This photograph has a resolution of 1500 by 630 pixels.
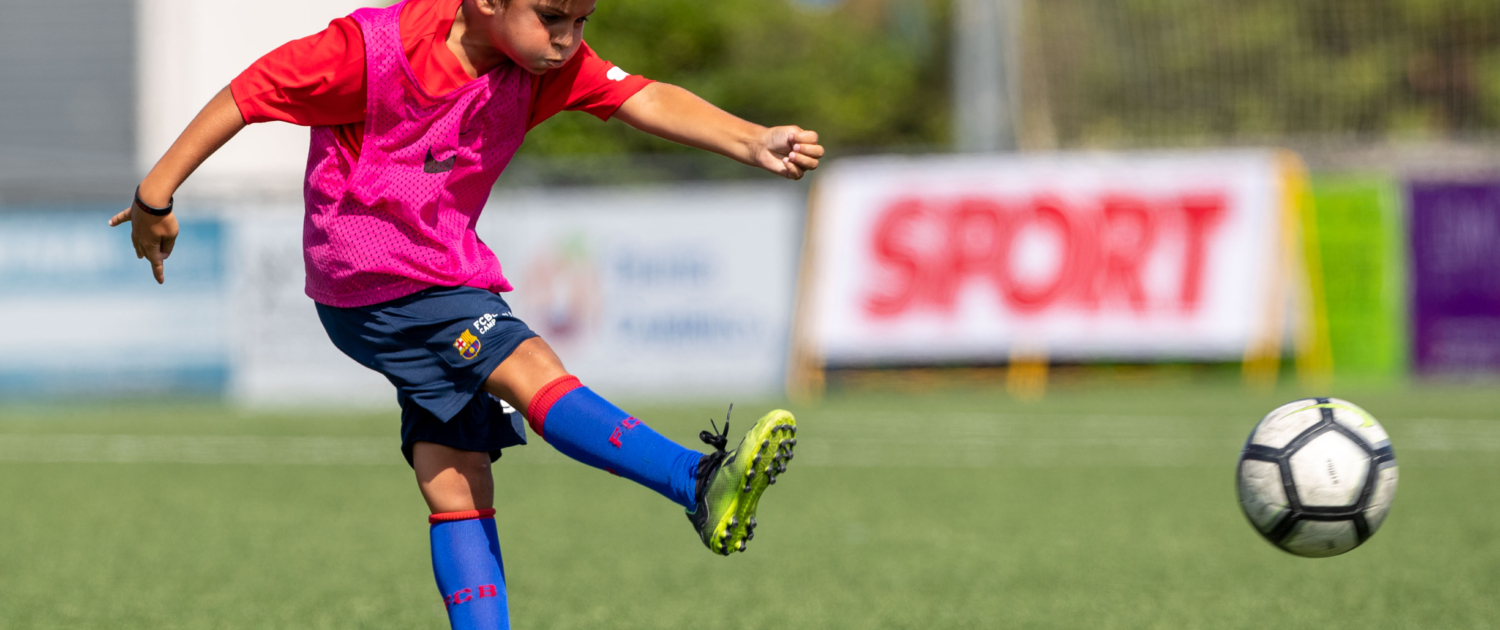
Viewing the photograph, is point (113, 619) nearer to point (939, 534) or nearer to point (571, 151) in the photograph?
point (939, 534)

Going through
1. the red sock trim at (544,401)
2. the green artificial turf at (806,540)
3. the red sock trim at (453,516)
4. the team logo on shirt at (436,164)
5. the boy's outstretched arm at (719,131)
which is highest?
the boy's outstretched arm at (719,131)

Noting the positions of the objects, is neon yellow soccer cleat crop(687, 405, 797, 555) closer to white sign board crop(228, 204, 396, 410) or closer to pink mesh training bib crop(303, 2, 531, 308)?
pink mesh training bib crop(303, 2, 531, 308)

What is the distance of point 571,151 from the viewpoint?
25953 mm

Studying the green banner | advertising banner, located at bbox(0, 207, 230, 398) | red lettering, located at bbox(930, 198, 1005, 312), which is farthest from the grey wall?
the green banner

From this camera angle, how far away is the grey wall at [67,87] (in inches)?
808

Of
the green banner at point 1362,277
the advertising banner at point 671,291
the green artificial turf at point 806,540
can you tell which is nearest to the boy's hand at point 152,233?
the green artificial turf at point 806,540

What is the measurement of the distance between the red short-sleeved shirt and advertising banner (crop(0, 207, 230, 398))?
10.9 meters

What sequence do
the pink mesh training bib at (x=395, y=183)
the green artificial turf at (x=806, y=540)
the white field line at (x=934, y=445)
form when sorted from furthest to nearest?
the white field line at (x=934, y=445) → the green artificial turf at (x=806, y=540) → the pink mesh training bib at (x=395, y=183)

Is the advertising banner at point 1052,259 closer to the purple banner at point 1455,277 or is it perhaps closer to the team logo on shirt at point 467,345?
the purple banner at point 1455,277

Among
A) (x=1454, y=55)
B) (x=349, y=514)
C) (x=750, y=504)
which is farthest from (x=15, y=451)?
(x=1454, y=55)

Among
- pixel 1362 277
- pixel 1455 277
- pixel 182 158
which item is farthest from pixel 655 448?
pixel 1455 277

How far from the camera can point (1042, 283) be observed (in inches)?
520

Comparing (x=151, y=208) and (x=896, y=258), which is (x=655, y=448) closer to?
(x=151, y=208)

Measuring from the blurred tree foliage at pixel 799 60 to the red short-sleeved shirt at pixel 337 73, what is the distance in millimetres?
26371
